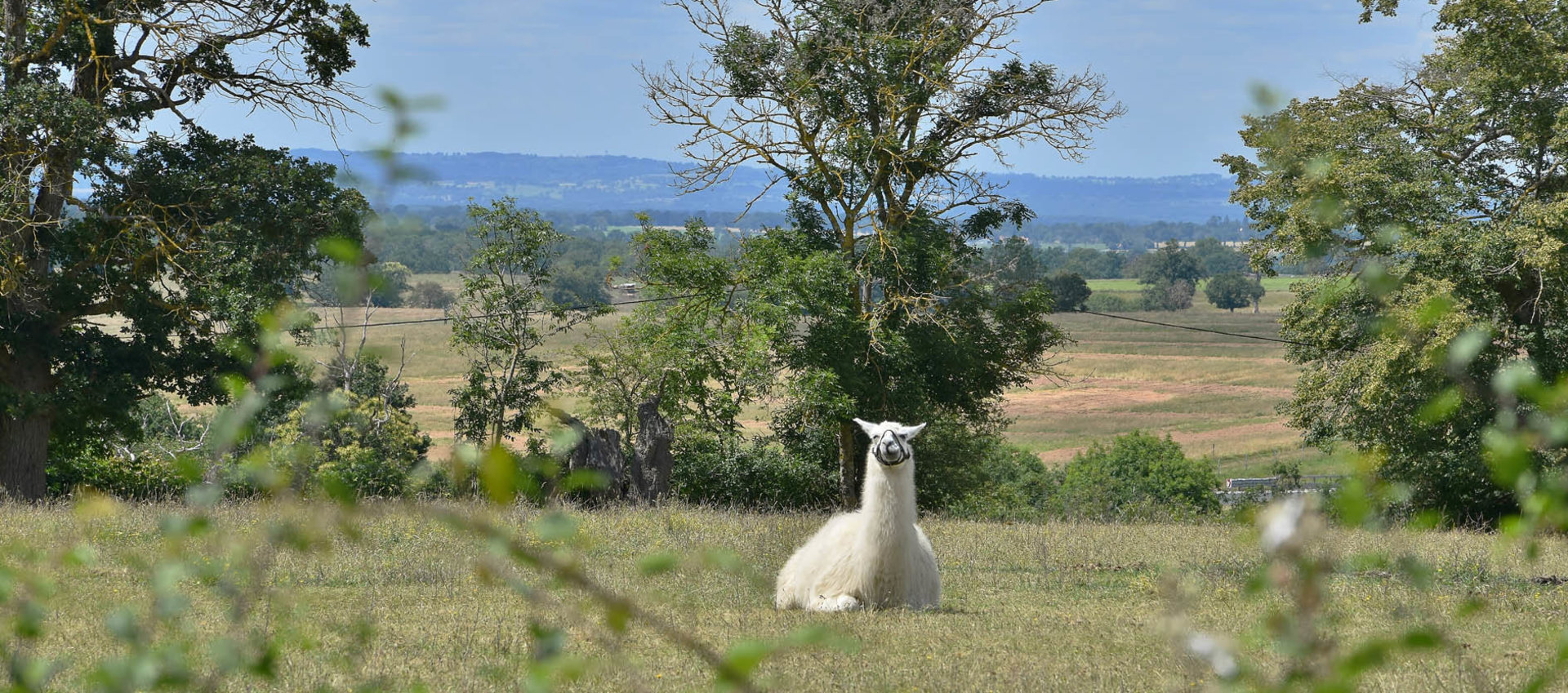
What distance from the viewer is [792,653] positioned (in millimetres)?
8547

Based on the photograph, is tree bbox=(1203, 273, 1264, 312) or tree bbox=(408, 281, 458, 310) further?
tree bbox=(1203, 273, 1264, 312)

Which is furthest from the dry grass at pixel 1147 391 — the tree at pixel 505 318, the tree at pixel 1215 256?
the tree at pixel 505 318

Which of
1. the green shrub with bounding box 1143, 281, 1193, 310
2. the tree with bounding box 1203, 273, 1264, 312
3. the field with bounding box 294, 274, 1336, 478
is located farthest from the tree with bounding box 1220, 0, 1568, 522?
the green shrub with bounding box 1143, 281, 1193, 310

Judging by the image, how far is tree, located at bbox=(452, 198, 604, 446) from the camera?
3198 cm

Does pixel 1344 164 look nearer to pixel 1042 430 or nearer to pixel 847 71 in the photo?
pixel 847 71

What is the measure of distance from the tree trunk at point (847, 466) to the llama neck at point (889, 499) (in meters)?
20.8

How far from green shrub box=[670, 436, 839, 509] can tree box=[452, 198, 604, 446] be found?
4.12 m

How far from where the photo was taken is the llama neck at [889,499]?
10477 mm

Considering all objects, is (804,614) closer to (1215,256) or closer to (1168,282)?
(1215,256)

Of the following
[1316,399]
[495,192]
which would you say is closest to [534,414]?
[495,192]

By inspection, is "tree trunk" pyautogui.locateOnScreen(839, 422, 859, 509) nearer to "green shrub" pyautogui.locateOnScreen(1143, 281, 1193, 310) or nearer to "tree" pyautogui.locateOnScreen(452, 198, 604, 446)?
"tree" pyautogui.locateOnScreen(452, 198, 604, 446)

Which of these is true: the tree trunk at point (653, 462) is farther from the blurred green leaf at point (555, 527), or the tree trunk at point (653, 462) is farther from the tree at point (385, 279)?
the blurred green leaf at point (555, 527)

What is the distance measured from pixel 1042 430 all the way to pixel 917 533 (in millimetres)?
82436

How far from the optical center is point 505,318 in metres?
32.4
